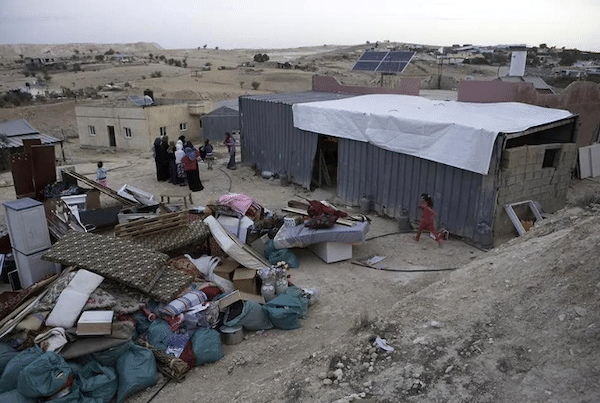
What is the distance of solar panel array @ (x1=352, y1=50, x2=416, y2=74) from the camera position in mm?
19953

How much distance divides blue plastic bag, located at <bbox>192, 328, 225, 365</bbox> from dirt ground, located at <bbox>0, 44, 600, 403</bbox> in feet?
0.37

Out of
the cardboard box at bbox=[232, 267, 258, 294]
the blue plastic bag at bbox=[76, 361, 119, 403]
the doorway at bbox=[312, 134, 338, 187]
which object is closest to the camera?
the blue plastic bag at bbox=[76, 361, 119, 403]

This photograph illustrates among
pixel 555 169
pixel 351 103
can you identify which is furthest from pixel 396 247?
pixel 351 103

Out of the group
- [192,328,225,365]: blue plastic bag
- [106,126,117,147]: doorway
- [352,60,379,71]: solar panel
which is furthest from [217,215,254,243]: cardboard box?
[106,126,117,147]: doorway

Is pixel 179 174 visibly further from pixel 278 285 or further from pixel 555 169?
pixel 555 169

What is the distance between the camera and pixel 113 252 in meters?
7.62

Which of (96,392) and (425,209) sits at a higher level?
(425,209)

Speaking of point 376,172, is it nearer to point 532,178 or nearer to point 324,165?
point 324,165

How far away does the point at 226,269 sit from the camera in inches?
331

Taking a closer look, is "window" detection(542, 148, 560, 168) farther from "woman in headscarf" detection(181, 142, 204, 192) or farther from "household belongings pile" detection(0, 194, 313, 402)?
"woman in headscarf" detection(181, 142, 204, 192)

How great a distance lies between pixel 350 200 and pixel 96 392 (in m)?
8.96

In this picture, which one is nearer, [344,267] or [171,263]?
[171,263]

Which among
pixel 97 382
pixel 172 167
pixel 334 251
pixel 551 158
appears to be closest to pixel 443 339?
pixel 97 382

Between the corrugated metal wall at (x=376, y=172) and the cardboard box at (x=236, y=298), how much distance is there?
5134mm
